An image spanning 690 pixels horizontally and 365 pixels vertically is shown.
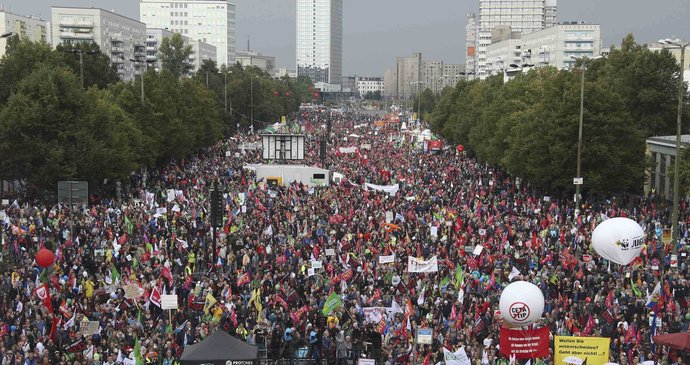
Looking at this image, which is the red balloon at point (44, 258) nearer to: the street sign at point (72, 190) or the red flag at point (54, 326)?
the red flag at point (54, 326)

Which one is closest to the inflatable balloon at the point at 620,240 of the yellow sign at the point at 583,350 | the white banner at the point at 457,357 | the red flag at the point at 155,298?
the yellow sign at the point at 583,350

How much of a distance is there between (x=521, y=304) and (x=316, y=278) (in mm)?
8480

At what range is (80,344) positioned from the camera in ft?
65.4

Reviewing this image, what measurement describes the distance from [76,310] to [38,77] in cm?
2595

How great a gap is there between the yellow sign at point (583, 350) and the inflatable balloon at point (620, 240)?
31.7ft

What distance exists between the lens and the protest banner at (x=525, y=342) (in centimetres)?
1809

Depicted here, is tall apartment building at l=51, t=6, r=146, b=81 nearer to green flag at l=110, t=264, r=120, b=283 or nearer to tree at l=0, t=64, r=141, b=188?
tree at l=0, t=64, r=141, b=188

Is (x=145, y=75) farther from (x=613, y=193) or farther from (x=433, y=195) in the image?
(x=613, y=193)

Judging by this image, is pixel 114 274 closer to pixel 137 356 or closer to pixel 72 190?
pixel 137 356

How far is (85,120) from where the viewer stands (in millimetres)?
46156

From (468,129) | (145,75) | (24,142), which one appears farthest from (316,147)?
(24,142)

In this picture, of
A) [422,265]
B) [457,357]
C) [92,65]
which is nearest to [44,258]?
[422,265]

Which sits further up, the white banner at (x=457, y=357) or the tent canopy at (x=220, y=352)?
the tent canopy at (x=220, y=352)

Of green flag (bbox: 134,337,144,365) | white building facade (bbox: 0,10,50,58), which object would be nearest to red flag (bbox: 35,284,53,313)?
green flag (bbox: 134,337,144,365)
